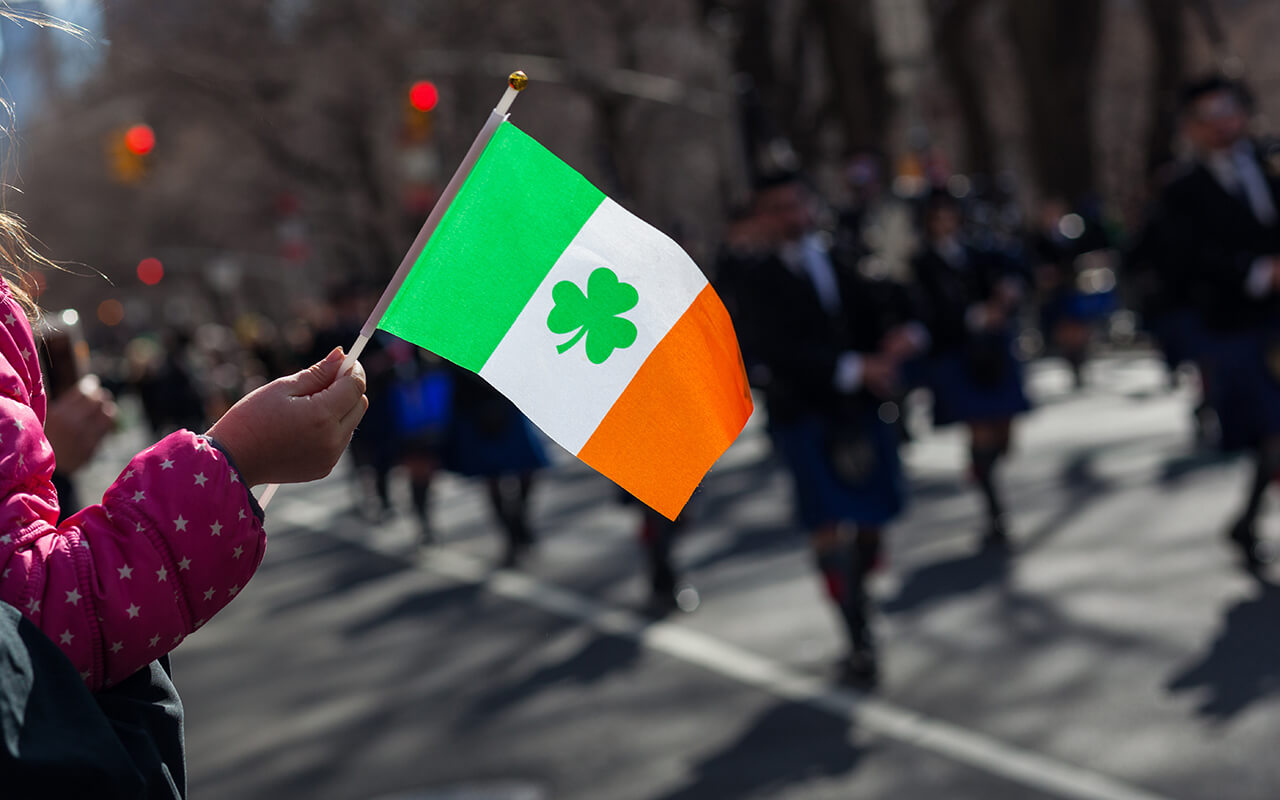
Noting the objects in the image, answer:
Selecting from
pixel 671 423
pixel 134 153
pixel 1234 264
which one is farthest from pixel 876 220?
pixel 671 423

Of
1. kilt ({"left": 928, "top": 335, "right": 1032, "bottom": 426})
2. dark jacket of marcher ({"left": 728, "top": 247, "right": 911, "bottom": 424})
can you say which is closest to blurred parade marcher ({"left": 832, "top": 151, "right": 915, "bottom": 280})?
kilt ({"left": 928, "top": 335, "right": 1032, "bottom": 426})

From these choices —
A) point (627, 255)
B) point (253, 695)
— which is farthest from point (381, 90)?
point (627, 255)

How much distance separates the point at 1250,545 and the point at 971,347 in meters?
2.37

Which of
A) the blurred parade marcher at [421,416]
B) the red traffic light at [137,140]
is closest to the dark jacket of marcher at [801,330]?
the blurred parade marcher at [421,416]

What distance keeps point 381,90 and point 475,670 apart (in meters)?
31.5

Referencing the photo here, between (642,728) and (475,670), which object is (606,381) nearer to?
(642,728)

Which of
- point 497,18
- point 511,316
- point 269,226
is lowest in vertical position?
point 269,226

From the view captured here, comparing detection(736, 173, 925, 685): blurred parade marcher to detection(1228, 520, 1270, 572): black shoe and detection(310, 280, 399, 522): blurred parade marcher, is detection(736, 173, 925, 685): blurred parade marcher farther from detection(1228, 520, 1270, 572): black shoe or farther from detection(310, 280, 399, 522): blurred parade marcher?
detection(310, 280, 399, 522): blurred parade marcher

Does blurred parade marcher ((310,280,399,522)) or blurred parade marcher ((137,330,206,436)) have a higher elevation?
blurred parade marcher ((310,280,399,522))

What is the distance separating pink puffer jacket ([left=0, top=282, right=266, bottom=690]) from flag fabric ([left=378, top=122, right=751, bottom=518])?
58cm

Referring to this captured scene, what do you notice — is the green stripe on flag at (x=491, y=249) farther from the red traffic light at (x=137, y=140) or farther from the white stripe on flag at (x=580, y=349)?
the red traffic light at (x=137, y=140)

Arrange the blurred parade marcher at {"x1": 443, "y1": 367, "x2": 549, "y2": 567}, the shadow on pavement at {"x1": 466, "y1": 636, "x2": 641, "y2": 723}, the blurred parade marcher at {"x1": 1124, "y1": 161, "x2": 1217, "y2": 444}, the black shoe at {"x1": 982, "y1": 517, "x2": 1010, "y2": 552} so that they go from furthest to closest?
the blurred parade marcher at {"x1": 443, "y1": 367, "x2": 549, "y2": 567}, the black shoe at {"x1": 982, "y1": 517, "x2": 1010, "y2": 552}, the blurred parade marcher at {"x1": 1124, "y1": 161, "x2": 1217, "y2": 444}, the shadow on pavement at {"x1": 466, "y1": 636, "x2": 641, "y2": 723}

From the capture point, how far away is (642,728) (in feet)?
18.9

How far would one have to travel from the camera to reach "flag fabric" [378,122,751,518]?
7.16 ft
